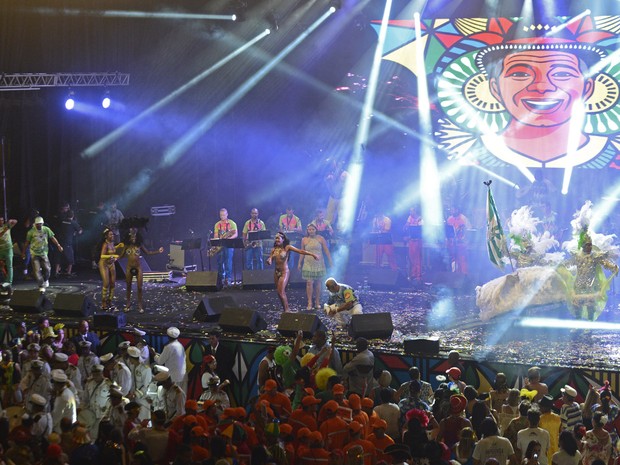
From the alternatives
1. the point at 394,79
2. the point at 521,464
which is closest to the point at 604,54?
the point at 394,79

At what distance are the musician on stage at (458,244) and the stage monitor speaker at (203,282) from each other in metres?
5.58

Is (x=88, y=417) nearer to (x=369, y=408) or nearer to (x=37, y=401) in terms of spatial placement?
(x=37, y=401)

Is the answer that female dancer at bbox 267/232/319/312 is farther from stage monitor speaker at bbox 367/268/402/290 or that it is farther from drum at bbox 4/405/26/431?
drum at bbox 4/405/26/431

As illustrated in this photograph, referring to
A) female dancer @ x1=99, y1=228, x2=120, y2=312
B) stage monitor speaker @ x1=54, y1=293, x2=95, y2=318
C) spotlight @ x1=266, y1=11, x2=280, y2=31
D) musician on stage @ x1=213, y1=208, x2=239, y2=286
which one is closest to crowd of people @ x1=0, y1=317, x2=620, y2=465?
stage monitor speaker @ x1=54, y1=293, x2=95, y2=318

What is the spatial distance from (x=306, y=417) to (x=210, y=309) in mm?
7183

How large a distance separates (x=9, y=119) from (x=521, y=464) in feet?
63.2

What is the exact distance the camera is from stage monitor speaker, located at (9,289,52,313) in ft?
52.5

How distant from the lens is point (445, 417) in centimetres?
891

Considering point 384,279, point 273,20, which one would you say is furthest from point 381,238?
point 273,20

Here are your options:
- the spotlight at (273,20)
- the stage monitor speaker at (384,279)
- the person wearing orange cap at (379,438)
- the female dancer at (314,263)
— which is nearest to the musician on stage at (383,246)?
the stage monitor speaker at (384,279)

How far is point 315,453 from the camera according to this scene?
24.9 ft

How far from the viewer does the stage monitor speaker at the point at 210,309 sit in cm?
1509

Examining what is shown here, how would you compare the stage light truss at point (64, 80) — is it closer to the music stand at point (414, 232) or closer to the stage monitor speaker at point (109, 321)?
the music stand at point (414, 232)

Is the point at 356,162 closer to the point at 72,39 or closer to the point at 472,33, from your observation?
the point at 472,33
